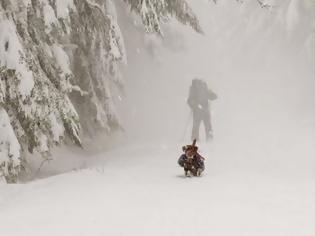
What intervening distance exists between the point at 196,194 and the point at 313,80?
62.7 feet

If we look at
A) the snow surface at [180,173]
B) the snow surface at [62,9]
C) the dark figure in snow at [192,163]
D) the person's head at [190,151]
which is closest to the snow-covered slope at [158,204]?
the snow surface at [180,173]

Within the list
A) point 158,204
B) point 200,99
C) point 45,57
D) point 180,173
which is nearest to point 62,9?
point 45,57

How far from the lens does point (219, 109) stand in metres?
26.2

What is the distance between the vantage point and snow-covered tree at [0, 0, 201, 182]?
8305 millimetres

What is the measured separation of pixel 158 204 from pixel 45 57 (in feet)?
13.8

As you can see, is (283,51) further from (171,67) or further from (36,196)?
(36,196)

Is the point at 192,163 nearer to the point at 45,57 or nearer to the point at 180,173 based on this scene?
the point at 180,173

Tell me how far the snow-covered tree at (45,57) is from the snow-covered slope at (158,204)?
2.90 feet

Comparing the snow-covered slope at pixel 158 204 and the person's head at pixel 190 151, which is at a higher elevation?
the person's head at pixel 190 151

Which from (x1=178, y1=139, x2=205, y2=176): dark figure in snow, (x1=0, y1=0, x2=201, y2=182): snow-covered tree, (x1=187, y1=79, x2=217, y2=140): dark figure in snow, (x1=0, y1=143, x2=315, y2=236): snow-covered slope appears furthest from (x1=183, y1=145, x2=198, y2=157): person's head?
(x1=187, y1=79, x2=217, y2=140): dark figure in snow

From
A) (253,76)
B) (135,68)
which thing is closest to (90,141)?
(135,68)

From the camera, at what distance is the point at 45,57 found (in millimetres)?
9672

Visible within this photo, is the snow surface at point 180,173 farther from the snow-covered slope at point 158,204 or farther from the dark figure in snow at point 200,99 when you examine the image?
the dark figure in snow at point 200,99

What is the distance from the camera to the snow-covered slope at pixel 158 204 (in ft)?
17.7
